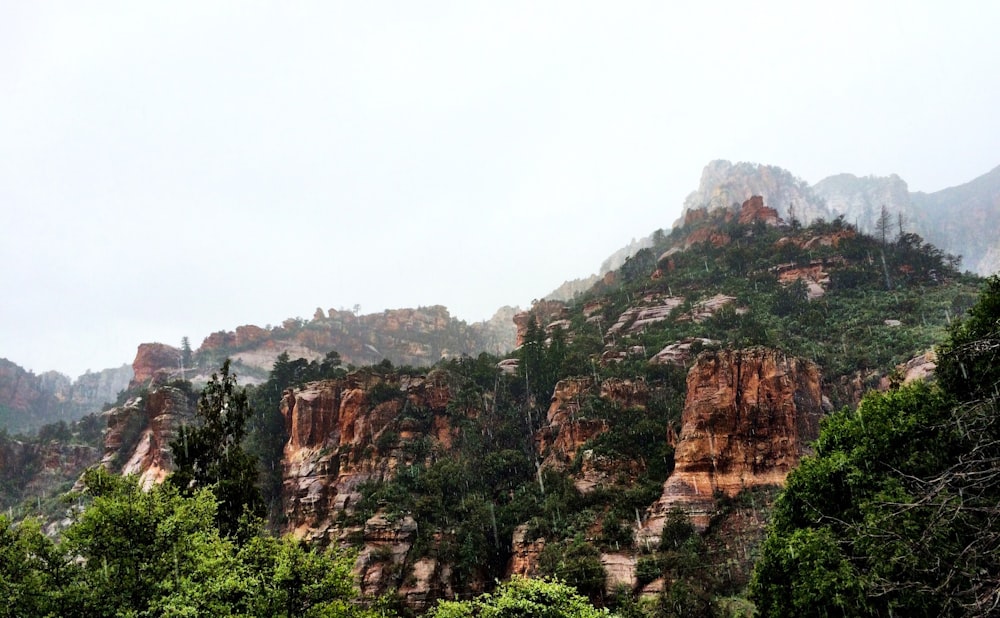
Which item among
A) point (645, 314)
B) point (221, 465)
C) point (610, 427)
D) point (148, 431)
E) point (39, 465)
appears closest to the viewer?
point (221, 465)

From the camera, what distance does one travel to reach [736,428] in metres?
33.0

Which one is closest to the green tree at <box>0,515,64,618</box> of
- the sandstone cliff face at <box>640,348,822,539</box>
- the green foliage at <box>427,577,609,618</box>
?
the green foliage at <box>427,577,609,618</box>

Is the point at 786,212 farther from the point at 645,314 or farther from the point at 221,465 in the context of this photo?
the point at 221,465

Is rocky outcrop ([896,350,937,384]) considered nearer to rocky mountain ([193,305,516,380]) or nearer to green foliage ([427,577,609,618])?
green foliage ([427,577,609,618])

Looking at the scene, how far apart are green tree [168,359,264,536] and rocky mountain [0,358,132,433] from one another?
334ft

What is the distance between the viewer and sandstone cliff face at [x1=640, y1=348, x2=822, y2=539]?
103 ft

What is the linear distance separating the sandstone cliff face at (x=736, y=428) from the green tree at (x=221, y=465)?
2045cm

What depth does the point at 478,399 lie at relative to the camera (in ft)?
161

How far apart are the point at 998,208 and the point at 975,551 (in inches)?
10283

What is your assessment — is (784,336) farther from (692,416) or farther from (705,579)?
(705,579)

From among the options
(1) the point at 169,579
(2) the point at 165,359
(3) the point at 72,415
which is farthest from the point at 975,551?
(3) the point at 72,415

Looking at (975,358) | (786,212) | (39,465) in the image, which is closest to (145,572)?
(975,358)

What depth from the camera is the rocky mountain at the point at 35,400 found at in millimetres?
110938

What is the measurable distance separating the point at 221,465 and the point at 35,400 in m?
135
